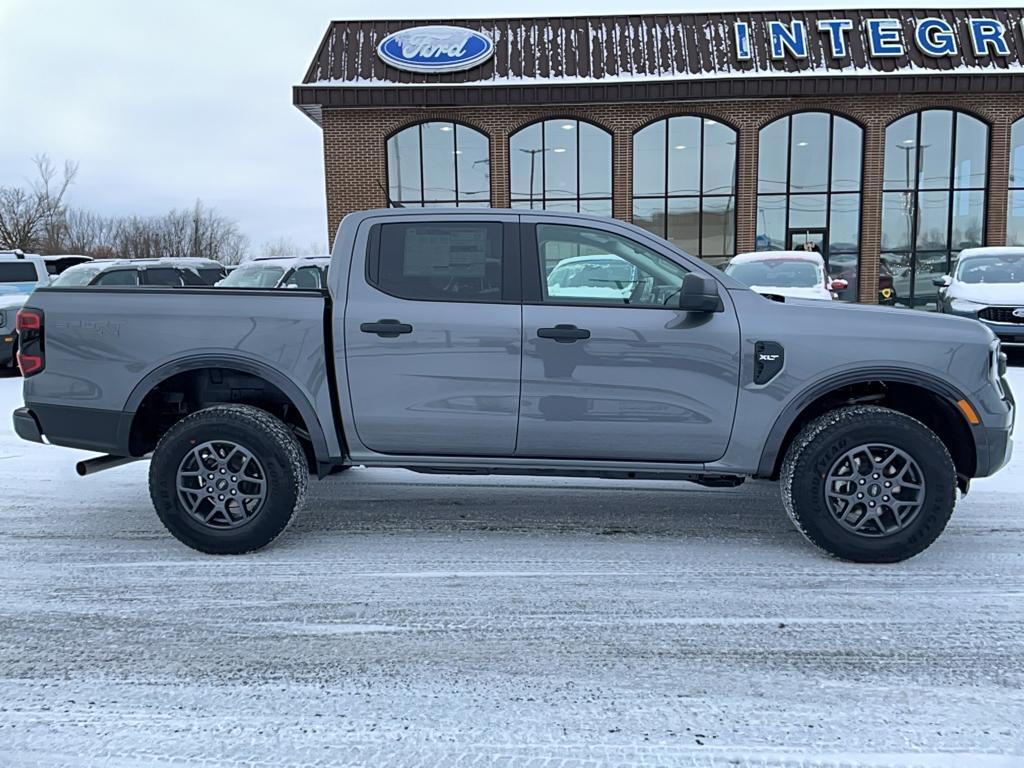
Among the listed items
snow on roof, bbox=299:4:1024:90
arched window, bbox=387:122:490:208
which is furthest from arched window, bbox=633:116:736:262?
arched window, bbox=387:122:490:208

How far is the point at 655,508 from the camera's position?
200 inches

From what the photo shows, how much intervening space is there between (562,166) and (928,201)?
1025cm

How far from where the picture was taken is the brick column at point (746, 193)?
2069cm

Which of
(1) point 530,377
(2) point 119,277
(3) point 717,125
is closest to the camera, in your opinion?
(1) point 530,377

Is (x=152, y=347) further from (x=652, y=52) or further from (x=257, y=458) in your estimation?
(x=652, y=52)

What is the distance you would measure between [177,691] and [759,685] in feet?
7.22

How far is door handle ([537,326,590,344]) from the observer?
13.1 ft

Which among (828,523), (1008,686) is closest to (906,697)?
(1008,686)

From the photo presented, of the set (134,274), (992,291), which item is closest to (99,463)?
(134,274)

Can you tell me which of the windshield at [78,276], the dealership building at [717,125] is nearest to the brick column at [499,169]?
the dealership building at [717,125]

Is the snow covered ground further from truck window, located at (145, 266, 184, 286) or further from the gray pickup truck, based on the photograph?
truck window, located at (145, 266, 184, 286)

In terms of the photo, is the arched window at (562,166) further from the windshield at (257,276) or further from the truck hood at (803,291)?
the truck hood at (803,291)

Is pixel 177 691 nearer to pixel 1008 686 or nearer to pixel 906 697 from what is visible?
pixel 906 697

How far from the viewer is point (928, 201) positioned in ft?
69.5
